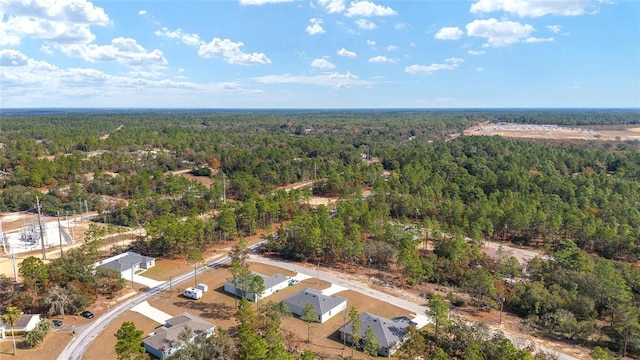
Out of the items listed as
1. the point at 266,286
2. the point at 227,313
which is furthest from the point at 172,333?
the point at 266,286

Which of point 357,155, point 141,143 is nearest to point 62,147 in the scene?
point 141,143

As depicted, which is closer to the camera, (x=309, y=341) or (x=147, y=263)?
(x=309, y=341)

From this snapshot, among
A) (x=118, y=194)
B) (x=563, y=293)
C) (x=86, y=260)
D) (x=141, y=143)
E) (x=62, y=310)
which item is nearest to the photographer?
(x=62, y=310)

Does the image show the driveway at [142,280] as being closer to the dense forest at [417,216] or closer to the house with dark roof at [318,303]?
the dense forest at [417,216]

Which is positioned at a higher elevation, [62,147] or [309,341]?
[62,147]

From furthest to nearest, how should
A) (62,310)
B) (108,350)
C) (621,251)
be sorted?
1. (621,251)
2. (62,310)
3. (108,350)

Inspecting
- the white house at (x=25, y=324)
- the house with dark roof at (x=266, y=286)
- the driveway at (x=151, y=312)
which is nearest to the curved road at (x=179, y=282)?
the driveway at (x=151, y=312)

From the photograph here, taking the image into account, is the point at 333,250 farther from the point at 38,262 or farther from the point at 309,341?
the point at 38,262
